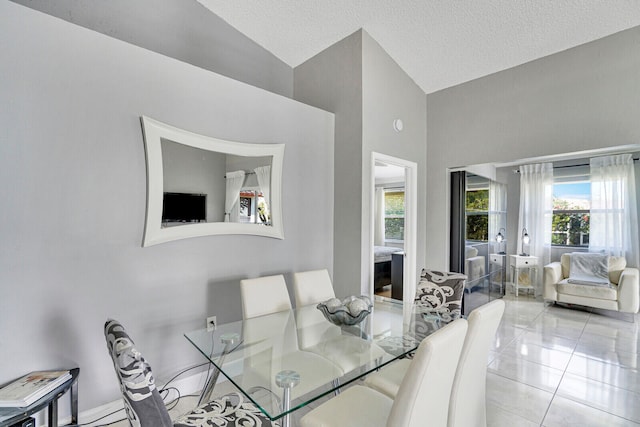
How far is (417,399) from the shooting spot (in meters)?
1.09

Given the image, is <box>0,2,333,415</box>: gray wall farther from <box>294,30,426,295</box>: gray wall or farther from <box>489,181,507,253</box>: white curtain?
<box>489,181,507,253</box>: white curtain

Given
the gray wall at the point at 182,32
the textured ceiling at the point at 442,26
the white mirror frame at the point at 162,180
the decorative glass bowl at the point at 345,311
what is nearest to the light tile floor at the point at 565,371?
the decorative glass bowl at the point at 345,311

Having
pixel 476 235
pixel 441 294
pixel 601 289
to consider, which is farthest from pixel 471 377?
pixel 601 289

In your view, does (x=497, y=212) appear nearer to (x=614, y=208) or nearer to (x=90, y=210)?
(x=614, y=208)

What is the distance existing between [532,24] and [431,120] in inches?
57.9

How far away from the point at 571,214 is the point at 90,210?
642cm

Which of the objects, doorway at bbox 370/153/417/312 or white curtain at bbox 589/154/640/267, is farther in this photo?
white curtain at bbox 589/154/640/267

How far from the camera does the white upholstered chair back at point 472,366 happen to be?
1.39m

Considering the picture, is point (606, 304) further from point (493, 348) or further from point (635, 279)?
point (493, 348)

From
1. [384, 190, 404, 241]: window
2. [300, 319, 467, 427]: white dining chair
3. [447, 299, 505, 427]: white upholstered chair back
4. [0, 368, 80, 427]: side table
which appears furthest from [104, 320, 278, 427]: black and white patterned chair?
[384, 190, 404, 241]: window

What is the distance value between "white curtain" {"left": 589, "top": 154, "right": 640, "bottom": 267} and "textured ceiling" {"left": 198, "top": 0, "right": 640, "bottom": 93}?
7.72 feet

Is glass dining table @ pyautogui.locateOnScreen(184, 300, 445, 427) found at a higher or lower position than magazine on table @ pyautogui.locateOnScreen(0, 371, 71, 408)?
higher

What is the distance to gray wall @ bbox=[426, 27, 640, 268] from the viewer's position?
2.86 m

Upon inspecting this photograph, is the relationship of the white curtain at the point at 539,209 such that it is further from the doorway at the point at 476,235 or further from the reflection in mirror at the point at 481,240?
the doorway at the point at 476,235
